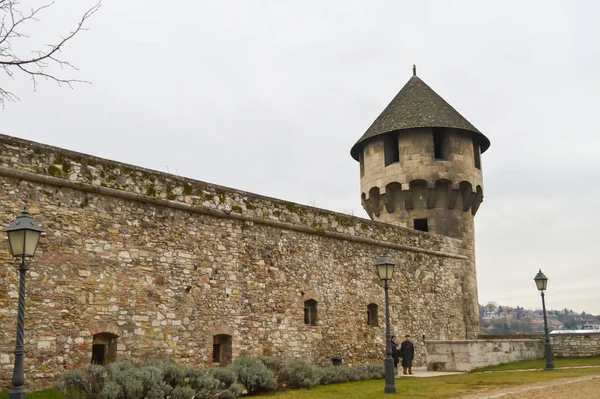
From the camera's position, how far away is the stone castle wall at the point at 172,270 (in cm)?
1048

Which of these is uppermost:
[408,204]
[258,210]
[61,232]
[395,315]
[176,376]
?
[408,204]

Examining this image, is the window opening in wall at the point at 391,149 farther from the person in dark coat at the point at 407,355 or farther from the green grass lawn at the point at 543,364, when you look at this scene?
the green grass lawn at the point at 543,364

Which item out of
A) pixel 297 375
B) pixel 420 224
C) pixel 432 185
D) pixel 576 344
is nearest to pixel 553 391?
pixel 297 375

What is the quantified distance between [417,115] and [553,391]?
43.2 feet

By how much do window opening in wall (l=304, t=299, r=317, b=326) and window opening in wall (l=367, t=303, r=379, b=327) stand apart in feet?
7.88

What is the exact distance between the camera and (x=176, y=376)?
10031mm

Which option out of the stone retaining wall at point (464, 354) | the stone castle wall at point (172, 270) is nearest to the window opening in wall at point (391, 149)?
the stone castle wall at point (172, 270)

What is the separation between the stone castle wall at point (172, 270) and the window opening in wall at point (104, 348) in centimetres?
18

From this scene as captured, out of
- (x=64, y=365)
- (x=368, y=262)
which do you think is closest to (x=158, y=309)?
(x=64, y=365)

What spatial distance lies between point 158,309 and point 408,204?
1223cm

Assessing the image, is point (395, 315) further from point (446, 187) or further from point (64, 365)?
point (64, 365)

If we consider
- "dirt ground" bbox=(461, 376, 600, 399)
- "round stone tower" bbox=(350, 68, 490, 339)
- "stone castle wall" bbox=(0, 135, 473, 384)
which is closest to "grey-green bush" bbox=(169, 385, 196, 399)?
"stone castle wall" bbox=(0, 135, 473, 384)

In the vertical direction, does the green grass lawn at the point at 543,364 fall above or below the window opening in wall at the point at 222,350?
below

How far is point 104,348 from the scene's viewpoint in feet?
37.2
